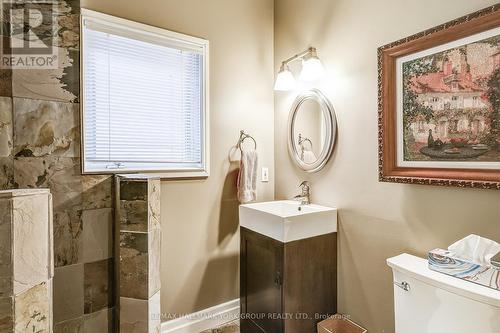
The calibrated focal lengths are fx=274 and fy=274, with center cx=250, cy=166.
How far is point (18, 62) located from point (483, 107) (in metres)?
2.24

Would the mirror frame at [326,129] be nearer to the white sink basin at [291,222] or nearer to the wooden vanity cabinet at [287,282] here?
the white sink basin at [291,222]

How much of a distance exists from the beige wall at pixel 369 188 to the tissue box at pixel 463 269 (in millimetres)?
163

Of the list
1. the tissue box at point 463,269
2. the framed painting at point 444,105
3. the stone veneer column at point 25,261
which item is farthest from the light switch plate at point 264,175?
the stone veneer column at point 25,261

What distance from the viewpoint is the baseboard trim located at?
6.32 feet

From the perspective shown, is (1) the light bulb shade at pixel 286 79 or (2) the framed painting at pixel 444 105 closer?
(2) the framed painting at pixel 444 105

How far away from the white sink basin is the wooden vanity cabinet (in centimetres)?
4

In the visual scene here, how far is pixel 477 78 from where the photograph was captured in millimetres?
1193

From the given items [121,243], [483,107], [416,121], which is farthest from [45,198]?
[483,107]

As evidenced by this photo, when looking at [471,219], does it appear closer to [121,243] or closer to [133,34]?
[121,243]

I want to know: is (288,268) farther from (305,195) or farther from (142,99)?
(142,99)

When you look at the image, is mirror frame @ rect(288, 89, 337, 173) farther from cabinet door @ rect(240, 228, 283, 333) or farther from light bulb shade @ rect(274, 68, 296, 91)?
cabinet door @ rect(240, 228, 283, 333)

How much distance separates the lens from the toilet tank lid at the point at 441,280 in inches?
39.1

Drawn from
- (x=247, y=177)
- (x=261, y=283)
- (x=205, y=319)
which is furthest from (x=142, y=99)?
(x=205, y=319)

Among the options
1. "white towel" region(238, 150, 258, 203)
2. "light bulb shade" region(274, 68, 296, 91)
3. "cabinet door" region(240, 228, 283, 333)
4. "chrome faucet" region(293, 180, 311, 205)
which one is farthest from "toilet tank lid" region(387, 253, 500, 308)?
"light bulb shade" region(274, 68, 296, 91)
